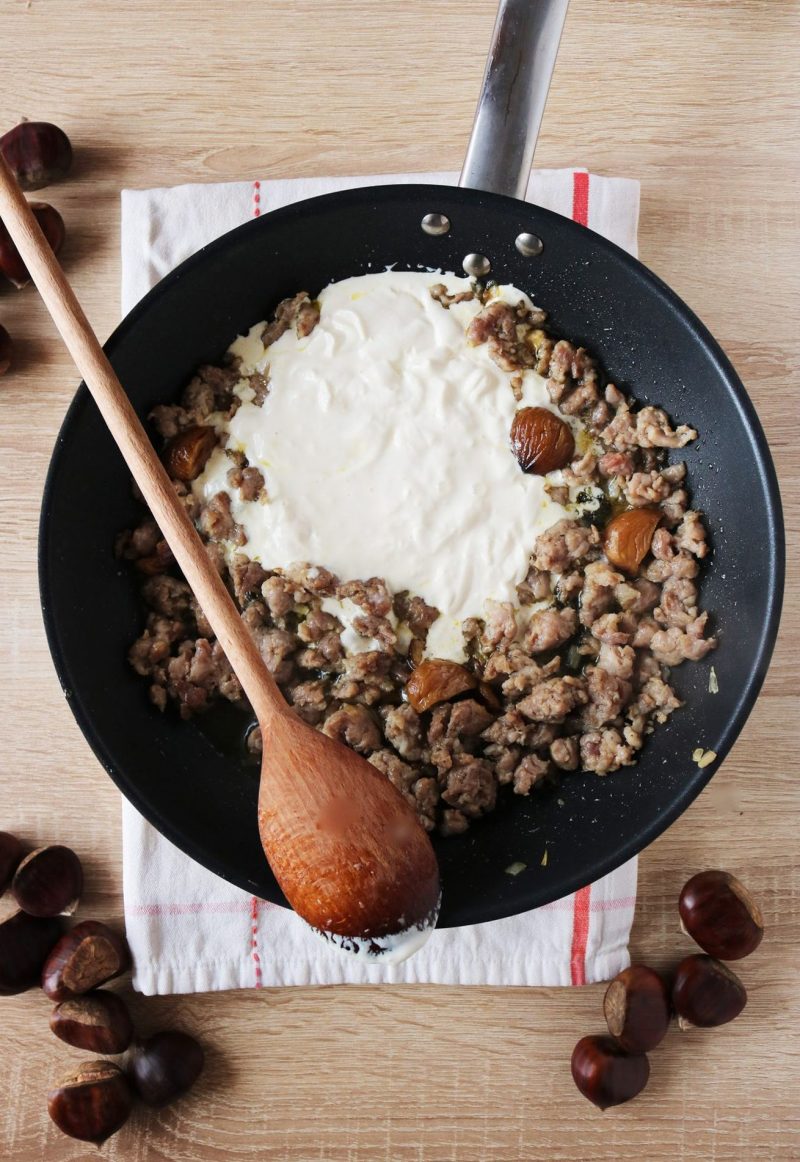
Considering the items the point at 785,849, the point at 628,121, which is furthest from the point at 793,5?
the point at 785,849

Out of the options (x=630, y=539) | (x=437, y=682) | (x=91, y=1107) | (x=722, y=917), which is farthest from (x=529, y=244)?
(x=91, y=1107)

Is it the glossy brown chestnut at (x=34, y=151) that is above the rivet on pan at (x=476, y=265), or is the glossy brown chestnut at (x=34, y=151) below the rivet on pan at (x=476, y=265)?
above

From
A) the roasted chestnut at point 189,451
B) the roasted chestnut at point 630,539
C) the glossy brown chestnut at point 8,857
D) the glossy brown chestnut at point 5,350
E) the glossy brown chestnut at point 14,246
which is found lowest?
the glossy brown chestnut at point 8,857

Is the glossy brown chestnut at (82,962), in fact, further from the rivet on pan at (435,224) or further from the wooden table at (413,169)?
the rivet on pan at (435,224)

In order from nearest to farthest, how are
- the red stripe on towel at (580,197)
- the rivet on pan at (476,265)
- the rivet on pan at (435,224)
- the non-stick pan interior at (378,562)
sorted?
1. the non-stick pan interior at (378,562)
2. the rivet on pan at (435,224)
3. the rivet on pan at (476,265)
4. the red stripe on towel at (580,197)

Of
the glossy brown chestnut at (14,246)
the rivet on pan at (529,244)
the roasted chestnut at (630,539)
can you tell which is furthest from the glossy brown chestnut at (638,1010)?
the glossy brown chestnut at (14,246)

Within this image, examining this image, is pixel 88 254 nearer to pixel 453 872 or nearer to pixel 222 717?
pixel 222 717

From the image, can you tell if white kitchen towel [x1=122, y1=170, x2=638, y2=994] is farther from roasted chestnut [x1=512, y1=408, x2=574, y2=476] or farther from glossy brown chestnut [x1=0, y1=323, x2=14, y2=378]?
glossy brown chestnut [x1=0, y1=323, x2=14, y2=378]
